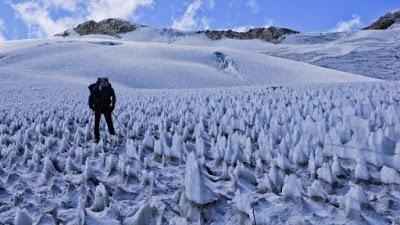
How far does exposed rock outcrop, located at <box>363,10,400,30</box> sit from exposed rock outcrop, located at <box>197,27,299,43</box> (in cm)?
1672

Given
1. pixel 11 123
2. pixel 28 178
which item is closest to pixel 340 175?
pixel 28 178

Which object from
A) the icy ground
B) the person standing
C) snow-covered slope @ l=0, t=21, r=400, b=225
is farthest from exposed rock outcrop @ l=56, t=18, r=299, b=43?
the icy ground

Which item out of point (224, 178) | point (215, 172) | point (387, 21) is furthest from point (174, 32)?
point (224, 178)

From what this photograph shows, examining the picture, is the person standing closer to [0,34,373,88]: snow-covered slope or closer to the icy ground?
the icy ground

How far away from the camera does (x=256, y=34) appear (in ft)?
332

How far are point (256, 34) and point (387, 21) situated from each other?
26367 millimetres

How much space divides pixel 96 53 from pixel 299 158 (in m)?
44.2

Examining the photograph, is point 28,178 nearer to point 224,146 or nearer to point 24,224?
point 24,224

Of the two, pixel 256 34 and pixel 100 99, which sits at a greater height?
pixel 256 34

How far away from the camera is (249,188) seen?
582 cm

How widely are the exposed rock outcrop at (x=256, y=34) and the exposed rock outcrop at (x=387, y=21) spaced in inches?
658

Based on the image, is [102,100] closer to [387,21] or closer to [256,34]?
[256,34]

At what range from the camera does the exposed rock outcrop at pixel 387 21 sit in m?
97.2

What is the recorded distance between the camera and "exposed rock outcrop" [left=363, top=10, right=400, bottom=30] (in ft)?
319
